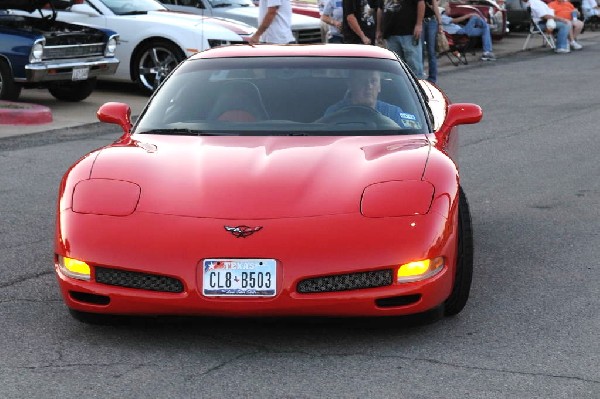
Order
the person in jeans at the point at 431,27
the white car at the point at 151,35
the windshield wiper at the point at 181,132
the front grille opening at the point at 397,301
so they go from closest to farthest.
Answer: the front grille opening at the point at 397,301 < the windshield wiper at the point at 181,132 < the person in jeans at the point at 431,27 < the white car at the point at 151,35

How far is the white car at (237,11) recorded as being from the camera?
68.9ft

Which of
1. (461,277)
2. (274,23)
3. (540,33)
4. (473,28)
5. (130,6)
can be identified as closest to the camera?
(461,277)

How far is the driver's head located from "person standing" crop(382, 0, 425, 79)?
8.86 metres

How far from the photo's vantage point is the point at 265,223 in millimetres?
5664

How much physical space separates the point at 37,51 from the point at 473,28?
11.9 meters

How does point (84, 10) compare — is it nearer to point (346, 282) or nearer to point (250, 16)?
point (250, 16)

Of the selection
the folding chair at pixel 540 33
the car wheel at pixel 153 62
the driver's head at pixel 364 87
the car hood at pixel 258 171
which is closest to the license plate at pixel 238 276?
the car hood at pixel 258 171

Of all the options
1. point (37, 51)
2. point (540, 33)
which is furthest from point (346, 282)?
point (540, 33)

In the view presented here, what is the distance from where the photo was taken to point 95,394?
496cm

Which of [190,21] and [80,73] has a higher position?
[190,21]

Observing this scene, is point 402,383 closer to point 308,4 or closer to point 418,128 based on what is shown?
point 418,128

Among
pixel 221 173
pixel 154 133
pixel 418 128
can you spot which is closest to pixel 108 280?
pixel 221 173

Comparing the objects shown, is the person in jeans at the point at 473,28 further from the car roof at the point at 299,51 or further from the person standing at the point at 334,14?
the car roof at the point at 299,51

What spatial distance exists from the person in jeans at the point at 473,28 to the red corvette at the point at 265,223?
59.6 feet
